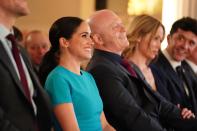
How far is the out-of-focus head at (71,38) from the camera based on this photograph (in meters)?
1.85

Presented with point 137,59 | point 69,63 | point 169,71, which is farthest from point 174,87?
point 69,63

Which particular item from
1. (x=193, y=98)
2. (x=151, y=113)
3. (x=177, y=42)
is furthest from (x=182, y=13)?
(x=151, y=113)

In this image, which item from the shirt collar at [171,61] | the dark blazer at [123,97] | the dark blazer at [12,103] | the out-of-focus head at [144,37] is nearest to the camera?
the dark blazer at [12,103]

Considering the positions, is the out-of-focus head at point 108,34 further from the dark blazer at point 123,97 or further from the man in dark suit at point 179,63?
the man in dark suit at point 179,63

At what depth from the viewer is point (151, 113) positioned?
89.0 inches

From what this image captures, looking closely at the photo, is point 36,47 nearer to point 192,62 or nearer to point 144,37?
point 144,37

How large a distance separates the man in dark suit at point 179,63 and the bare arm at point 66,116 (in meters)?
1.22

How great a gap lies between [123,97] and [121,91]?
0.10 feet

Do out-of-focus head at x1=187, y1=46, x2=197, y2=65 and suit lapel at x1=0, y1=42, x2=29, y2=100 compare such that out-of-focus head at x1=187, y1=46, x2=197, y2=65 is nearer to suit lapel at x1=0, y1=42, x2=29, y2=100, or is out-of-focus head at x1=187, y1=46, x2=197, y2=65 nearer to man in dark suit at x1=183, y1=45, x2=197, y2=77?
man in dark suit at x1=183, y1=45, x2=197, y2=77

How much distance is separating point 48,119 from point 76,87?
0.21 meters

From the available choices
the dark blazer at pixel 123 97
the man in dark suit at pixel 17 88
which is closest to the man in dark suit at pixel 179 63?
the dark blazer at pixel 123 97

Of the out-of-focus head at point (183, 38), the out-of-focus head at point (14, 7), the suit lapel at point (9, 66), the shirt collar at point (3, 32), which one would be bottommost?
the out-of-focus head at point (183, 38)

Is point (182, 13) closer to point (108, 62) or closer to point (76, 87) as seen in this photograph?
point (108, 62)

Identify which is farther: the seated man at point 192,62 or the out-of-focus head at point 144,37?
the seated man at point 192,62
